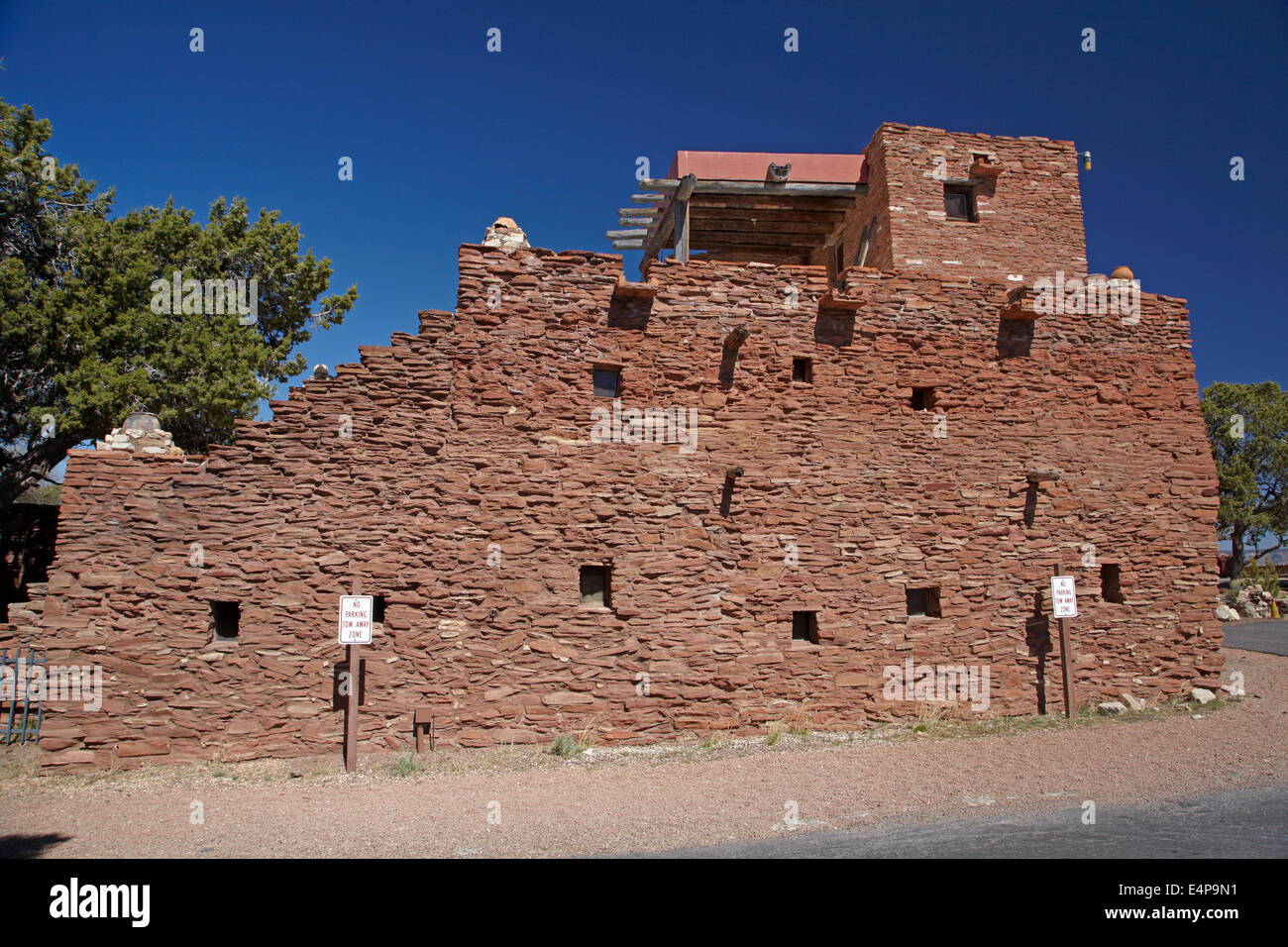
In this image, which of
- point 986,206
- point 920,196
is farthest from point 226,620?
point 986,206

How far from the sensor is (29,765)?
28.1ft

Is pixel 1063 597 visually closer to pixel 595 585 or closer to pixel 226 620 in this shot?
pixel 595 585

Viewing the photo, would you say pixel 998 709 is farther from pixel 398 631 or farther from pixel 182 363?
pixel 182 363

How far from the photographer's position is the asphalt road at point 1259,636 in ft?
57.8

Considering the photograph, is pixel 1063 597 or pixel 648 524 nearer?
pixel 648 524

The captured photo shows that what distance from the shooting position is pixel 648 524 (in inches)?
402

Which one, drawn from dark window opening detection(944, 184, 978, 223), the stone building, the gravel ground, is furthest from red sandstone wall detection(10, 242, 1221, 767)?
dark window opening detection(944, 184, 978, 223)

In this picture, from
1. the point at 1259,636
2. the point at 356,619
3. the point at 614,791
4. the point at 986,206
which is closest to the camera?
the point at 614,791

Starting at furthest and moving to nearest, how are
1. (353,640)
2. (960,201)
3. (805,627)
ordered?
(960,201) < (805,627) < (353,640)

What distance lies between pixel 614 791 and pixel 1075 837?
4436mm

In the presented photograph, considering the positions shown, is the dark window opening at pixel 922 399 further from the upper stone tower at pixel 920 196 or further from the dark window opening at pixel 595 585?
the dark window opening at pixel 595 585

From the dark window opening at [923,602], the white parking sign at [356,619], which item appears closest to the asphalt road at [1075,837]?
the dark window opening at [923,602]

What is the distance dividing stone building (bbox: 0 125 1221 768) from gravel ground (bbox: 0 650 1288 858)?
571mm
